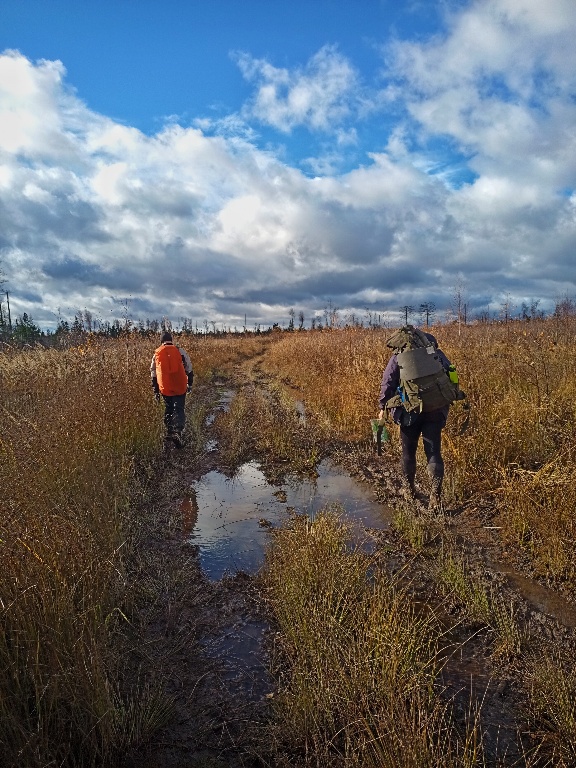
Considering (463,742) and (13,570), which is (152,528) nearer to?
(13,570)

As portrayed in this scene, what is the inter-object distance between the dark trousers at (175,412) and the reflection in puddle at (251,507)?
1640mm

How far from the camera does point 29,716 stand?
2.19 meters

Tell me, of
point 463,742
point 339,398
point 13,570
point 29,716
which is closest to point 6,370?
point 339,398

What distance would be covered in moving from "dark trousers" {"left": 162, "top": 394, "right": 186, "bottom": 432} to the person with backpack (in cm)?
433

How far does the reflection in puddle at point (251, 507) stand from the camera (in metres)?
4.52

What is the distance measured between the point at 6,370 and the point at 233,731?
339 inches

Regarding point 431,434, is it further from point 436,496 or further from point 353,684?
point 353,684

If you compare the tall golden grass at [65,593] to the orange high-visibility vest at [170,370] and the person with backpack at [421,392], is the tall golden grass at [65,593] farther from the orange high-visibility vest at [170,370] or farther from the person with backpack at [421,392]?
the person with backpack at [421,392]

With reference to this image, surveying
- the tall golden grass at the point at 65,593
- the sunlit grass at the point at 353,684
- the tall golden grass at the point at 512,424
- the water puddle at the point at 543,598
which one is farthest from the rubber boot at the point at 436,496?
the tall golden grass at the point at 65,593

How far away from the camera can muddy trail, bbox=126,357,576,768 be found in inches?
94.7

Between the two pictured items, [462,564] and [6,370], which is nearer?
A: [462,564]

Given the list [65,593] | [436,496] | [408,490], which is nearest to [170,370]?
[408,490]

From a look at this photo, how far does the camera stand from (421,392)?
4883 millimetres

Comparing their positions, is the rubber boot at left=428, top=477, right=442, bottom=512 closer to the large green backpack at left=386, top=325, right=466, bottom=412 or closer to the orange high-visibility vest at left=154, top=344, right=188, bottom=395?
the large green backpack at left=386, top=325, right=466, bottom=412
